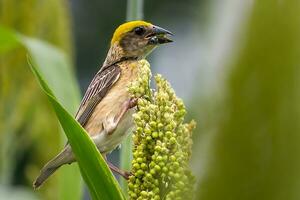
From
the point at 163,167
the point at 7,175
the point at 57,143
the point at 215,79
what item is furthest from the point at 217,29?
the point at 57,143

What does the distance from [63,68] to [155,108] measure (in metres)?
1.40

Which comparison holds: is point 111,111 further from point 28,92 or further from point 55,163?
point 55,163

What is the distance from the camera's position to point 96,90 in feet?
12.8

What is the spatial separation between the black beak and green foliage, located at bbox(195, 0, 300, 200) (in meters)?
3.33

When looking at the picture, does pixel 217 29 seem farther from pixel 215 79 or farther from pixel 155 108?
pixel 155 108

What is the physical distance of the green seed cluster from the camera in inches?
57.9

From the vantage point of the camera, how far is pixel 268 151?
14.5 inches

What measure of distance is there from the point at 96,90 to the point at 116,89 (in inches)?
4.5

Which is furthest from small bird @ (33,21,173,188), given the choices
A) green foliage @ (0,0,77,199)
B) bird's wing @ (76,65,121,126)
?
green foliage @ (0,0,77,199)

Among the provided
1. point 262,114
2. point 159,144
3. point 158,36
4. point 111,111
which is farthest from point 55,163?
point 262,114

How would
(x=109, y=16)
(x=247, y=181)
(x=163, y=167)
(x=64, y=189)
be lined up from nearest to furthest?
(x=247, y=181) < (x=163, y=167) < (x=64, y=189) < (x=109, y=16)

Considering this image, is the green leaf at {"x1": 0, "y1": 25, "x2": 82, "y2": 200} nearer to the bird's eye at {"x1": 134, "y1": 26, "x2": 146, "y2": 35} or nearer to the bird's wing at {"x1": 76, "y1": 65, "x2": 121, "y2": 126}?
the bird's wing at {"x1": 76, "y1": 65, "x2": 121, "y2": 126}

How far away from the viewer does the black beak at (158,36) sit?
149 inches

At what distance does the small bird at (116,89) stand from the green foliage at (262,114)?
3178mm
